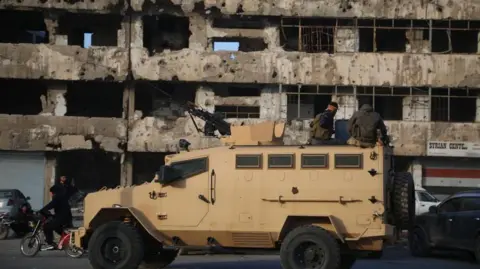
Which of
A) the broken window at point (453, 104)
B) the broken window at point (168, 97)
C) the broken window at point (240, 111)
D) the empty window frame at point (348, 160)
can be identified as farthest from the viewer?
the broken window at point (168, 97)

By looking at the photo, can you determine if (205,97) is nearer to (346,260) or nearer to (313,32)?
(313,32)

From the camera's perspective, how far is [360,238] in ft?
33.9

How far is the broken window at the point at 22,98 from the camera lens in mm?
32750

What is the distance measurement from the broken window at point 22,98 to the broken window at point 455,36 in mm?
19338

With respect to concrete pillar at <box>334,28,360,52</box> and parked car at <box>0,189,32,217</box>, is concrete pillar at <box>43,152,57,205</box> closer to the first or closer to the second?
parked car at <box>0,189,32,217</box>

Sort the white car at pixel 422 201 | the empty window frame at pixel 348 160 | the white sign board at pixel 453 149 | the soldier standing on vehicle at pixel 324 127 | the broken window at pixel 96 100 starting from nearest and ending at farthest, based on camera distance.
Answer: the empty window frame at pixel 348 160 < the soldier standing on vehicle at pixel 324 127 < the white car at pixel 422 201 < the white sign board at pixel 453 149 < the broken window at pixel 96 100

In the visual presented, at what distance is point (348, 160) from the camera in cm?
1046

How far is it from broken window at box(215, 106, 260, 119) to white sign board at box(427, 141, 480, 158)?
26.0 ft

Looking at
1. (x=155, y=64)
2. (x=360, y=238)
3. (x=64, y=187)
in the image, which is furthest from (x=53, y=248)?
(x=155, y=64)

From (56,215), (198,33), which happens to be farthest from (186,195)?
(198,33)

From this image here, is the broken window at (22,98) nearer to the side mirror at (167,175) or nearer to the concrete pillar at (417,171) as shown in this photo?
the concrete pillar at (417,171)

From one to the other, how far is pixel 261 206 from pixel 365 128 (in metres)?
2.11

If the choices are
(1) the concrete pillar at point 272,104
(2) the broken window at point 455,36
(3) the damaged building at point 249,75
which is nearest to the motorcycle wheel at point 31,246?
(3) the damaged building at point 249,75

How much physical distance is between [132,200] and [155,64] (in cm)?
1867
